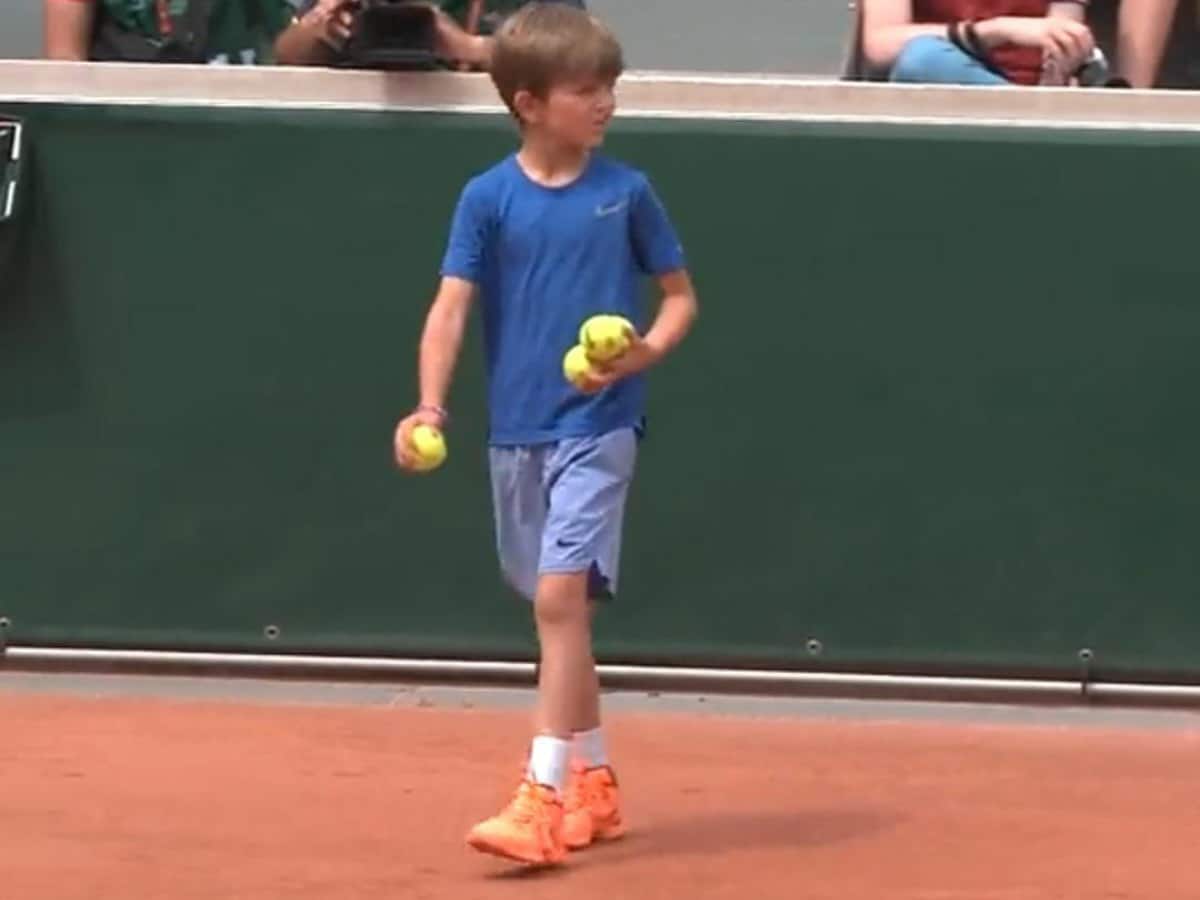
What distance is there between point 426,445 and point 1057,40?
7.77 ft

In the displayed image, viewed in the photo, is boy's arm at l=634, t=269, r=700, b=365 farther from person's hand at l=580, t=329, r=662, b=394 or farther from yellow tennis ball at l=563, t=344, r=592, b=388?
yellow tennis ball at l=563, t=344, r=592, b=388

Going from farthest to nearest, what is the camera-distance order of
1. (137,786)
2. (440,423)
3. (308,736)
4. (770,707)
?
(770,707) < (308,736) < (137,786) < (440,423)

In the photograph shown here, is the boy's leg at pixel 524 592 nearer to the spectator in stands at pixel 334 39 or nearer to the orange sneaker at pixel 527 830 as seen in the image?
the orange sneaker at pixel 527 830

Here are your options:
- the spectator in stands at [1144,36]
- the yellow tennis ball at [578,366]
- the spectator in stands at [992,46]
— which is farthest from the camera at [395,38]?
the yellow tennis ball at [578,366]

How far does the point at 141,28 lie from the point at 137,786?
2.19 metres

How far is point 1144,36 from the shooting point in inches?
265

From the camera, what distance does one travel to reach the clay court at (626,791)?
4.99m

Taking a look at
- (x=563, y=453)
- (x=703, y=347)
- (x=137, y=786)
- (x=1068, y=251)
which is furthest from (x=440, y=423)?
(x=1068, y=251)

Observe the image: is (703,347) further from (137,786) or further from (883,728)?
(137,786)

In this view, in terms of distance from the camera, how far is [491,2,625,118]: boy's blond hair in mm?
4996

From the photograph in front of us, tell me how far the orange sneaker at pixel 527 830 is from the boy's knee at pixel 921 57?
235 cm

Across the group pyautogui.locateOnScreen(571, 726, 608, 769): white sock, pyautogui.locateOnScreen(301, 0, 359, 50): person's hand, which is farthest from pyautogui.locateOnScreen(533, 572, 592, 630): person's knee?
pyautogui.locateOnScreen(301, 0, 359, 50): person's hand

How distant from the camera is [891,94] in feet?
21.2

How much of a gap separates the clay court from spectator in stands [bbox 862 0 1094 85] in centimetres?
154
